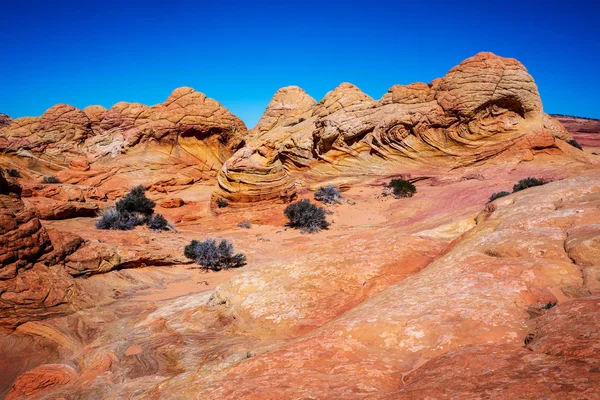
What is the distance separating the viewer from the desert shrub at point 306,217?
18.4 m

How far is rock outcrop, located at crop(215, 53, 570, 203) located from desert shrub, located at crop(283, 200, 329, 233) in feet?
7.89

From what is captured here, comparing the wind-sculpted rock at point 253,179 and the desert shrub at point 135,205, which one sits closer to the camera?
the desert shrub at point 135,205

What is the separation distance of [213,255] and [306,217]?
23.7 ft

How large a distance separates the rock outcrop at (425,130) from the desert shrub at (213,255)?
798 centimetres

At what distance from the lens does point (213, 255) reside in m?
12.2

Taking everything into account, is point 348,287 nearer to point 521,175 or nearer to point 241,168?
point 241,168

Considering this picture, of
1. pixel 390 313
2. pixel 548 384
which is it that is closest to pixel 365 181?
pixel 390 313

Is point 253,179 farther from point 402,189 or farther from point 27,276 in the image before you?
point 27,276

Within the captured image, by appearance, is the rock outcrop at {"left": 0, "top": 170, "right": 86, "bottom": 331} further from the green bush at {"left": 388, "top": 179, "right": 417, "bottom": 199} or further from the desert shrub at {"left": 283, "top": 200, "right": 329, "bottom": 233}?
the green bush at {"left": 388, "top": 179, "right": 417, "bottom": 199}

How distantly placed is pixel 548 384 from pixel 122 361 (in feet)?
16.0

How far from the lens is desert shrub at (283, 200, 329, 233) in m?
18.4

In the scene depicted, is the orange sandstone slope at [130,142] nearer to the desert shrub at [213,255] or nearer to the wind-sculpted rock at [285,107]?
the desert shrub at [213,255]

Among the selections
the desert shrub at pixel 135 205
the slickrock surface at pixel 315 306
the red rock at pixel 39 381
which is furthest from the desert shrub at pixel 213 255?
the red rock at pixel 39 381

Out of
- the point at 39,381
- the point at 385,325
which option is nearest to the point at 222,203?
the point at 39,381
